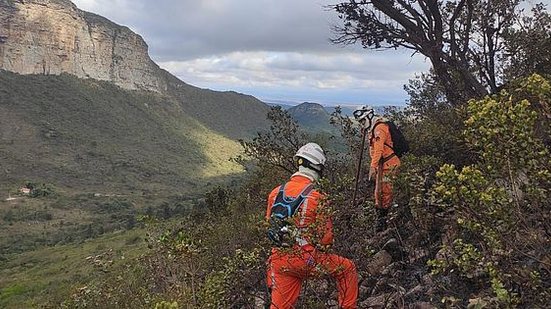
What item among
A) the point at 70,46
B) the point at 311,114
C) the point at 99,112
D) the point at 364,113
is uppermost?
the point at 70,46

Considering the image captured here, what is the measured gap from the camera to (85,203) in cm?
6359

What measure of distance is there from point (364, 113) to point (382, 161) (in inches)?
24.2

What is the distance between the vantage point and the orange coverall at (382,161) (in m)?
5.48

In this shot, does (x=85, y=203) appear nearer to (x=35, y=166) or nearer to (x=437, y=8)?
(x=35, y=166)

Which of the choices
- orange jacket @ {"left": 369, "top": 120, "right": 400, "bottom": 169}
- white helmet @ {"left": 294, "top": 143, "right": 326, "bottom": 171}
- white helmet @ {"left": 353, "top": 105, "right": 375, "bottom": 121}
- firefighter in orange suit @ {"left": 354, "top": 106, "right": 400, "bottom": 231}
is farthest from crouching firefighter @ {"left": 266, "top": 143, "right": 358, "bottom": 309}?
white helmet @ {"left": 353, "top": 105, "right": 375, "bottom": 121}

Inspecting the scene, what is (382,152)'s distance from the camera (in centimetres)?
567

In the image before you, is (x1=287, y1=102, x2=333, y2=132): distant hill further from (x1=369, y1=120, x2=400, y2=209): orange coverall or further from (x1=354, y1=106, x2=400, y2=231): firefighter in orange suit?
(x1=369, y1=120, x2=400, y2=209): orange coverall

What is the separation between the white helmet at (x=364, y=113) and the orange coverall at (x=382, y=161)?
0.17 m

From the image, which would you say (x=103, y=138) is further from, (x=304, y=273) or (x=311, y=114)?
(x=304, y=273)

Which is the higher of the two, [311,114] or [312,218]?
[312,218]

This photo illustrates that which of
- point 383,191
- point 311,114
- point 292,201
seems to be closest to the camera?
point 292,201

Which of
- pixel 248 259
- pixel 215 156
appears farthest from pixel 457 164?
pixel 215 156

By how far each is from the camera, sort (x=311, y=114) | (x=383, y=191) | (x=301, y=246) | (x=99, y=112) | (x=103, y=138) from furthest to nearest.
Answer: (x=311, y=114)
(x=99, y=112)
(x=103, y=138)
(x=383, y=191)
(x=301, y=246)

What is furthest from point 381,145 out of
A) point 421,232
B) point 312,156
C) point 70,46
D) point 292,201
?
point 70,46
